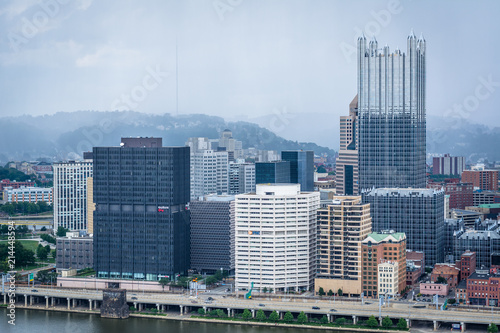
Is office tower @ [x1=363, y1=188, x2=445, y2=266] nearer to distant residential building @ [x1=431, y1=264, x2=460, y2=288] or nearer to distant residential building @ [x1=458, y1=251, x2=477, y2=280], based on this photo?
distant residential building @ [x1=458, y1=251, x2=477, y2=280]

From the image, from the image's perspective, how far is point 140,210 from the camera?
190 feet

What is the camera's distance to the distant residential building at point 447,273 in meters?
55.1

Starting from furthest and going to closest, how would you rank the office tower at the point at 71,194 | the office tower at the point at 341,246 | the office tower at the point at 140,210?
the office tower at the point at 71,194 → the office tower at the point at 140,210 → the office tower at the point at 341,246

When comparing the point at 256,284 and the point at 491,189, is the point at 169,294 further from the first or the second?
the point at 491,189

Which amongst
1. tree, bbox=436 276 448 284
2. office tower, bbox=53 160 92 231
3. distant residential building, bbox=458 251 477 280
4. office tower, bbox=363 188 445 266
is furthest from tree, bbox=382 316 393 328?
office tower, bbox=53 160 92 231

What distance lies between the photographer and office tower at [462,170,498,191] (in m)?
106

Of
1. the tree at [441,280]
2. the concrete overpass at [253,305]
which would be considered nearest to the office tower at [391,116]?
the tree at [441,280]

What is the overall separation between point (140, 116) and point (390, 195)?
61835mm

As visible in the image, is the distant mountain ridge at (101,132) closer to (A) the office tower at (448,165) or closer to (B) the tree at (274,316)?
(A) the office tower at (448,165)

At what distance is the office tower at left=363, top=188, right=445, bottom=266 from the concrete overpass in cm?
1271

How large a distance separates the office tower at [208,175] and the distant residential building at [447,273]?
35466 millimetres

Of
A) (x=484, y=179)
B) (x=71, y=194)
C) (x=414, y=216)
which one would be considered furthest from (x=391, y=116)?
(x=484, y=179)

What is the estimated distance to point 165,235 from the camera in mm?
57375

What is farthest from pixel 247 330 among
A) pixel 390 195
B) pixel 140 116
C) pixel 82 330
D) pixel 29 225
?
pixel 140 116
